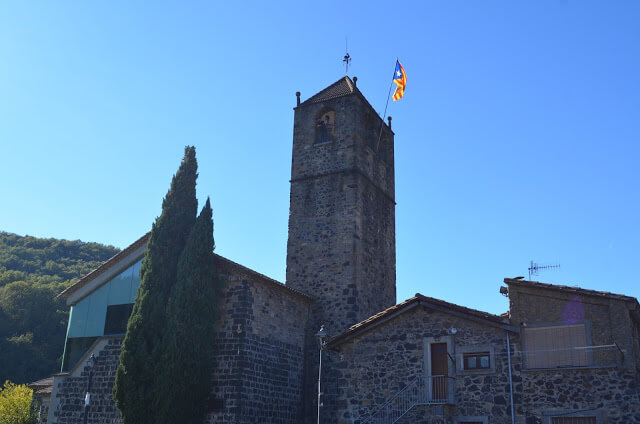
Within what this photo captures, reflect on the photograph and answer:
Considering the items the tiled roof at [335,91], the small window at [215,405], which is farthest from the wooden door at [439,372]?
the tiled roof at [335,91]

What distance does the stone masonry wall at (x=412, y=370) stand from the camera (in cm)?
1650

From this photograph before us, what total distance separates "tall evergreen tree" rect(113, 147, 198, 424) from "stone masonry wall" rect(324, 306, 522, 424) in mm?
5824

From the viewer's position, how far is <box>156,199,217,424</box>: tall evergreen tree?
19062 millimetres

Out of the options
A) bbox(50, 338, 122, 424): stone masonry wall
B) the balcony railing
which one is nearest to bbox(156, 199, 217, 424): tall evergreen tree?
bbox(50, 338, 122, 424): stone masonry wall

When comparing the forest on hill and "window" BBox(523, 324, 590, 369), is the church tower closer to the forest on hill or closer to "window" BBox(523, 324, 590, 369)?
"window" BBox(523, 324, 590, 369)

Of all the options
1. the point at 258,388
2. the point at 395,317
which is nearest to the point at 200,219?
the point at 258,388

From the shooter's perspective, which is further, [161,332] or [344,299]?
[344,299]

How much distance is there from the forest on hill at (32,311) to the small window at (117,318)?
2866cm

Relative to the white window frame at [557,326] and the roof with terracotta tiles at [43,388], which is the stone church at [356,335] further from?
the roof with terracotta tiles at [43,388]

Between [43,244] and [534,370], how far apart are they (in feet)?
219

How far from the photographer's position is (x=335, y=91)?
2892 cm

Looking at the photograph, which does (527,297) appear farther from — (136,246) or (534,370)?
(136,246)

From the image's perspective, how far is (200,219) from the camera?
2136cm

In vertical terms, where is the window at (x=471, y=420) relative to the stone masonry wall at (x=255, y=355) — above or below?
below
